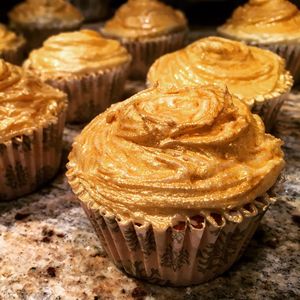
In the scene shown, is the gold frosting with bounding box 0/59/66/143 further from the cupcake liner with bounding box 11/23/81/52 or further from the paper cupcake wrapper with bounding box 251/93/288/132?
the cupcake liner with bounding box 11/23/81/52

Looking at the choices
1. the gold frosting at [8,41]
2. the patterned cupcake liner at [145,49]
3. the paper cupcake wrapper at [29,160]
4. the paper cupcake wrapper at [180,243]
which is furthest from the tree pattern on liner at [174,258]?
the gold frosting at [8,41]

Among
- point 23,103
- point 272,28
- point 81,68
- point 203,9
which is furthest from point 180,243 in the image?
point 203,9

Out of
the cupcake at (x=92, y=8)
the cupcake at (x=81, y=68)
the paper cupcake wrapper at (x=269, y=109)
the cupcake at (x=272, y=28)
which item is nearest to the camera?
the paper cupcake wrapper at (x=269, y=109)

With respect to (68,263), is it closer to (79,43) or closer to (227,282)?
(227,282)

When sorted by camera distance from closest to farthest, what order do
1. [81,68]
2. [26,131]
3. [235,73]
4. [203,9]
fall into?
[26,131] < [235,73] < [81,68] < [203,9]

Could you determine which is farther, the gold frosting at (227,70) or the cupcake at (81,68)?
the cupcake at (81,68)

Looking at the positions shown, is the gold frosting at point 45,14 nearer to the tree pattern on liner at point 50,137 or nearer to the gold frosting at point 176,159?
the tree pattern on liner at point 50,137

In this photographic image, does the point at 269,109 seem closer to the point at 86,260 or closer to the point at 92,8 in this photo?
the point at 86,260
